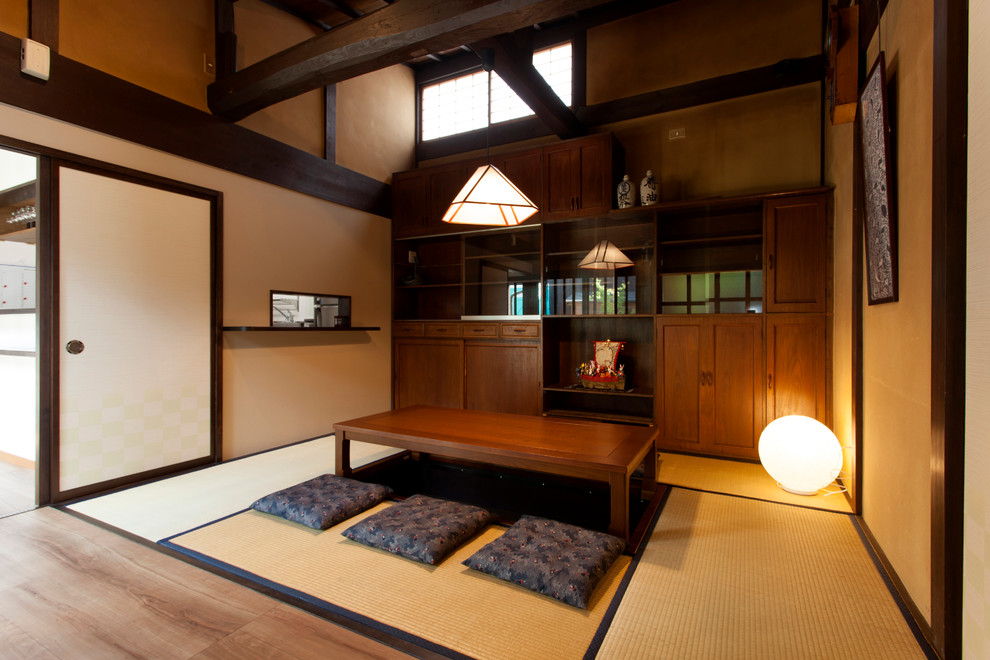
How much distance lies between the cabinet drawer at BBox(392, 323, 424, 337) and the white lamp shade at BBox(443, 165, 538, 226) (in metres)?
2.33

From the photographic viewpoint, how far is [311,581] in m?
1.89

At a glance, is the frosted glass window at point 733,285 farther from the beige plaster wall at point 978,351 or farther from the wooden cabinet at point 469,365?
the beige plaster wall at point 978,351

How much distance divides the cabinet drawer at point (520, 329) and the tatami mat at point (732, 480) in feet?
5.37

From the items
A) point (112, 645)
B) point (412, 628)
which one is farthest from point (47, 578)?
point (412, 628)

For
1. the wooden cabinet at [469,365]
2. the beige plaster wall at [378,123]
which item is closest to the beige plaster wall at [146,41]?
the beige plaster wall at [378,123]

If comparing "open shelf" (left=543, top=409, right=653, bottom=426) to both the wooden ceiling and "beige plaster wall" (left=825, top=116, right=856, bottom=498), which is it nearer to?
"beige plaster wall" (left=825, top=116, right=856, bottom=498)

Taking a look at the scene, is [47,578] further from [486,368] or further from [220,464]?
[486,368]

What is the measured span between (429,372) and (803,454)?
3.60 meters

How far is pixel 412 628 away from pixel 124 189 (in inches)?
131

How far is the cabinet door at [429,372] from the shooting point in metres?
5.04

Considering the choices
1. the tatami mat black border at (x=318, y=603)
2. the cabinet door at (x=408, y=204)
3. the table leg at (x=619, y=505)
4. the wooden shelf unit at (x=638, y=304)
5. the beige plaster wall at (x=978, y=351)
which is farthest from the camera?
the cabinet door at (x=408, y=204)

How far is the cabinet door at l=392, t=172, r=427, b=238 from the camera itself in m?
5.21

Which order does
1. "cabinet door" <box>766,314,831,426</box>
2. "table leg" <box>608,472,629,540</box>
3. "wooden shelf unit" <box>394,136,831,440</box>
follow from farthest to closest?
"wooden shelf unit" <box>394,136,831,440</box>, "cabinet door" <box>766,314,831,426</box>, "table leg" <box>608,472,629,540</box>

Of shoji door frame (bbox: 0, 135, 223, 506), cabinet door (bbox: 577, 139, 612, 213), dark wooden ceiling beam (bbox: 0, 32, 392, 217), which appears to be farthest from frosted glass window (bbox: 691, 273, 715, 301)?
shoji door frame (bbox: 0, 135, 223, 506)
